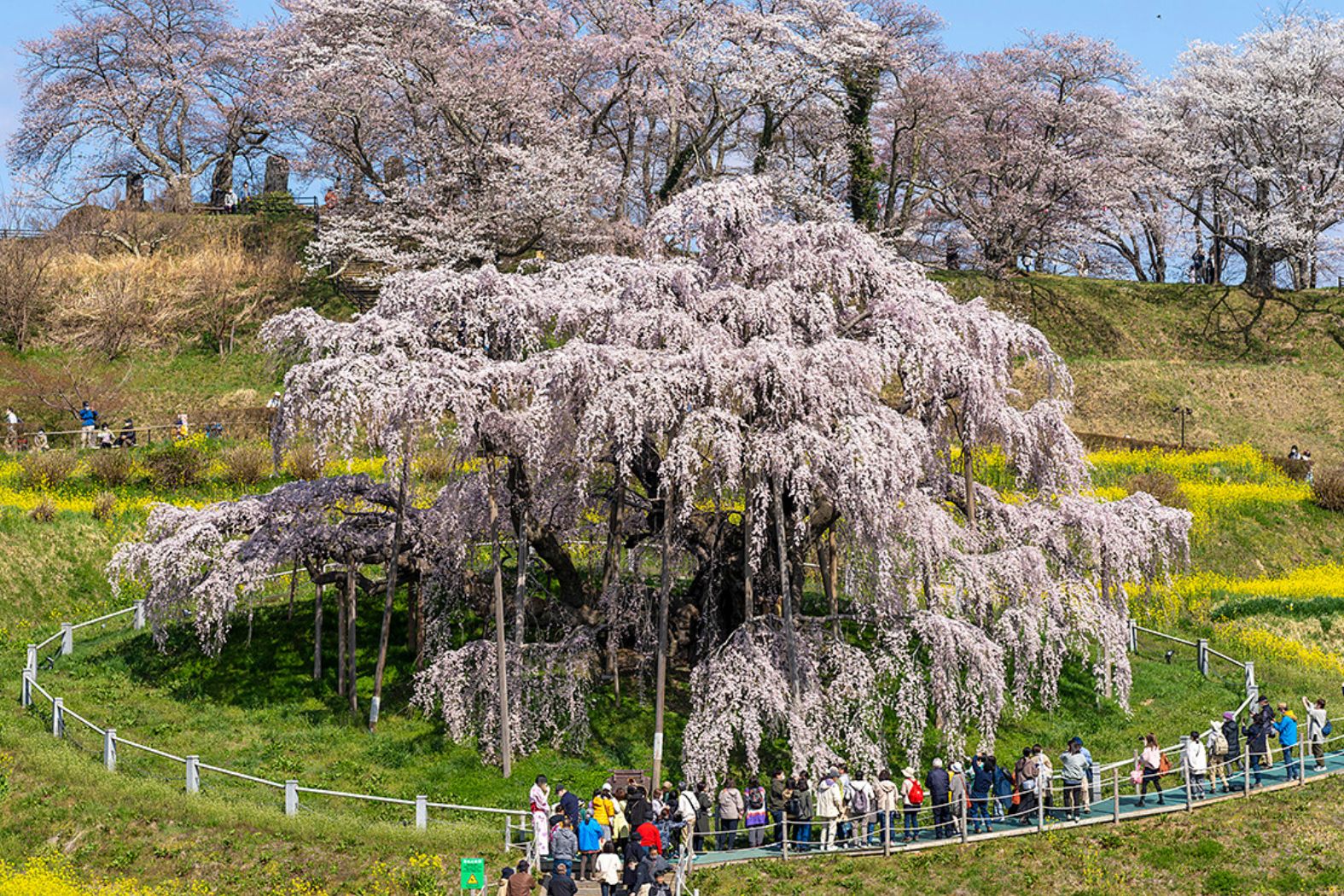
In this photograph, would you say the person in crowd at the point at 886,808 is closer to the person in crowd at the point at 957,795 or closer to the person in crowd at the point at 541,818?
the person in crowd at the point at 957,795

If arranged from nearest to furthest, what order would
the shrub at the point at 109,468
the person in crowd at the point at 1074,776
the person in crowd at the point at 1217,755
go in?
the person in crowd at the point at 1074,776
the person in crowd at the point at 1217,755
the shrub at the point at 109,468

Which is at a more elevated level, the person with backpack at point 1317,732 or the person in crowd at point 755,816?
the person with backpack at point 1317,732

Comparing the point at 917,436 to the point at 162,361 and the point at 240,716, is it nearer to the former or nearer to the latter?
the point at 240,716

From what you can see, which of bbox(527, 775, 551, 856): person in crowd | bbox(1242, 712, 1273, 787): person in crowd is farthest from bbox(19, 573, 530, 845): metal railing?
bbox(1242, 712, 1273, 787): person in crowd

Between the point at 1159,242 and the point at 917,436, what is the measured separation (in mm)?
64695

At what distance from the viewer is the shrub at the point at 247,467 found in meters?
46.6

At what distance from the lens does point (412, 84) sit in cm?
5631

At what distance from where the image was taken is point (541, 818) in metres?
24.4

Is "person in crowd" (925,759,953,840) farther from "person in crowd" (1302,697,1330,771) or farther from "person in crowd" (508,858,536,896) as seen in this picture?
"person in crowd" (508,858,536,896)

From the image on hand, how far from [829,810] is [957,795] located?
94.0 inches

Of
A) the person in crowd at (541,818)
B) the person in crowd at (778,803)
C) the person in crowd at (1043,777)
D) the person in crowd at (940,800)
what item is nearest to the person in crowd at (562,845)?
the person in crowd at (541,818)

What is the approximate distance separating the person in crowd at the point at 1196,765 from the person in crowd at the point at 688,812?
351 inches

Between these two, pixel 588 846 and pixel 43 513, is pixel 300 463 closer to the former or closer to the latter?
pixel 43 513

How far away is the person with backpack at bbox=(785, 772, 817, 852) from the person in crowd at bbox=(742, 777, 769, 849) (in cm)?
59
